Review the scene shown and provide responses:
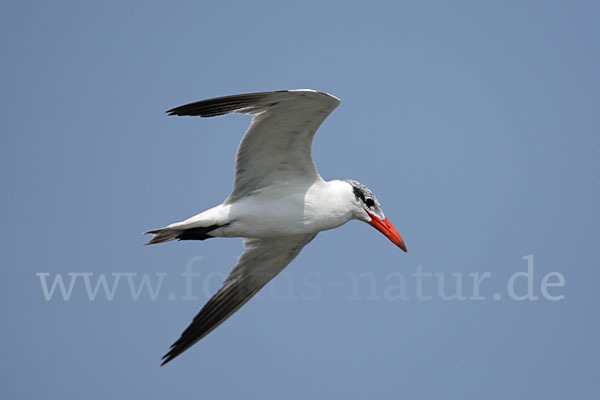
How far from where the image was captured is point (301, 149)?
9031mm

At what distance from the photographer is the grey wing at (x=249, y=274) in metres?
10.0

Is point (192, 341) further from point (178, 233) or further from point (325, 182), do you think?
point (325, 182)

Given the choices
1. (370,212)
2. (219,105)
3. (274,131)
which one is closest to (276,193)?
(274,131)

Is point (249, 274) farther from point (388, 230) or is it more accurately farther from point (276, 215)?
point (388, 230)

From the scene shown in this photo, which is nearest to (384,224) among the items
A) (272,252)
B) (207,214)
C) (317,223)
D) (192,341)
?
(317,223)

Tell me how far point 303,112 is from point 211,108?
0.98 meters

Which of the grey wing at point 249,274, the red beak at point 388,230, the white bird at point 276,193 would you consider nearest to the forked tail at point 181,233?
the white bird at point 276,193

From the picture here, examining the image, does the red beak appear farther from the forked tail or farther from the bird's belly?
the forked tail

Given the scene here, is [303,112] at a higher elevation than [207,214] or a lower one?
higher

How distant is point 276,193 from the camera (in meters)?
9.28

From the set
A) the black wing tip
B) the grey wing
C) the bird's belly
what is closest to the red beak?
the bird's belly

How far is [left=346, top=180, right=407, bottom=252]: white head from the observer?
9492 mm

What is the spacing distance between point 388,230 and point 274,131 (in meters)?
2.00

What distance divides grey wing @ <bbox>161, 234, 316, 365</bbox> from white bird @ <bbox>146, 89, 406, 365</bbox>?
9cm
